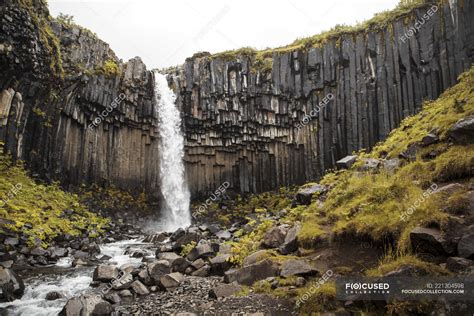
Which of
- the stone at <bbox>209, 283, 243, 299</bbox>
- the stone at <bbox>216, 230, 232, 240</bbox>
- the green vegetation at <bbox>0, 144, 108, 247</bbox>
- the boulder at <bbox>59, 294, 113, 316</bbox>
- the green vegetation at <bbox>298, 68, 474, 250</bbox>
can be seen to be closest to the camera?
the green vegetation at <bbox>298, 68, 474, 250</bbox>

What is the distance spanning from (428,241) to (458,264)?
25.1 inches

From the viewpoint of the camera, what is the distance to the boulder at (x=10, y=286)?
28.5 ft

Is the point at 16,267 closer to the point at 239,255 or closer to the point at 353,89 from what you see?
the point at 239,255

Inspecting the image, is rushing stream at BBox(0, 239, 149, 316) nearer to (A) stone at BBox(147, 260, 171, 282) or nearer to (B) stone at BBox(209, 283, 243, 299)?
(A) stone at BBox(147, 260, 171, 282)

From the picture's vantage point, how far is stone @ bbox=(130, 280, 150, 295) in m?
8.94

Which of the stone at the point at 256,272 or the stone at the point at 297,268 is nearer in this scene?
the stone at the point at 297,268

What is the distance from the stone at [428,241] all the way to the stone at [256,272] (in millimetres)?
3124

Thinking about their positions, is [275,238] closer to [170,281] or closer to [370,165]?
[170,281]

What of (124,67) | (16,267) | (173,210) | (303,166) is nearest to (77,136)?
(124,67)

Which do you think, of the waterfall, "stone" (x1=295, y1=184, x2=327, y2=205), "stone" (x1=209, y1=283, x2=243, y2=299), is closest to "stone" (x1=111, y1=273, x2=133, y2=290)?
"stone" (x1=209, y1=283, x2=243, y2=299)

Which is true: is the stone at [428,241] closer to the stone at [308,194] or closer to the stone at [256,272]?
the stone at [256,272]

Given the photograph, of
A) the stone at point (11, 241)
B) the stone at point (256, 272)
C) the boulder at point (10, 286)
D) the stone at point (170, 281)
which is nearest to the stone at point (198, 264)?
the stone at point (170, 281)

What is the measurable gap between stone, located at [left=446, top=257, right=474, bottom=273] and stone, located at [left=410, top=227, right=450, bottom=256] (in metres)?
0.28

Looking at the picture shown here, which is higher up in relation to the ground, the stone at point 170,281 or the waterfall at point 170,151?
the waterfall at point 170,151
